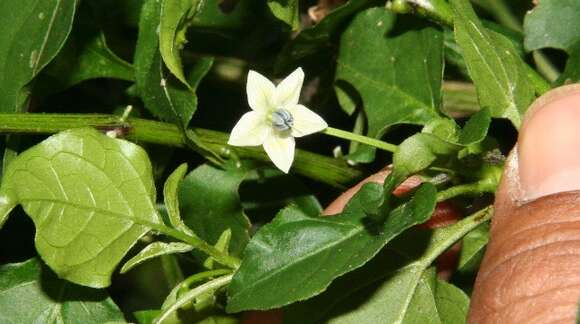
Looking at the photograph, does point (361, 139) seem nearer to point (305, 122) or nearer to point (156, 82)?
point (305, 122)

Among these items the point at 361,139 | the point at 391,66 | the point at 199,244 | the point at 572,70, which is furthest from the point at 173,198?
the point at 572,70

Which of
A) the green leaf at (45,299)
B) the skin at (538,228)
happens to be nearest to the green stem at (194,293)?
the green leaf at (45,299)

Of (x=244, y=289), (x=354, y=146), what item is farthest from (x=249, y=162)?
(x=244, y=289)

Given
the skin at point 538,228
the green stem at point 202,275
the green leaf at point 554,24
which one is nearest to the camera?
the skin at point 538,228

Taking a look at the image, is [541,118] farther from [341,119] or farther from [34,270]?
[34,270]

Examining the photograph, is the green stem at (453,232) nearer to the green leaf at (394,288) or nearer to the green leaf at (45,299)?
the green leaf at (394,288)

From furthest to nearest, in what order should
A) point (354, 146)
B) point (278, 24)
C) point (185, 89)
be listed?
1. point (278, 24)
2. point (354, 146)
3. point (185, 89)
